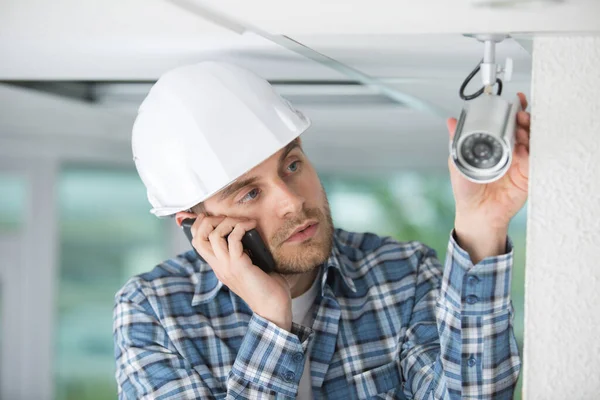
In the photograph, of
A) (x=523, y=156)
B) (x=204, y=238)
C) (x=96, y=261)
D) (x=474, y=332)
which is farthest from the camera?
(x=96, y=261)

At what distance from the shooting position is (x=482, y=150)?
2.37 feet

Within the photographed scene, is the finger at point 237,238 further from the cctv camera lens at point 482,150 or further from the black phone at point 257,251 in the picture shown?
the cctv camera lens at point 482,150

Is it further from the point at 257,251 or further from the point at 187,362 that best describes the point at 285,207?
the point at 187,362

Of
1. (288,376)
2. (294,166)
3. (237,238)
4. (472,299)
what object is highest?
(294,166)

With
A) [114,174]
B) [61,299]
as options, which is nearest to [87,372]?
[61,299]

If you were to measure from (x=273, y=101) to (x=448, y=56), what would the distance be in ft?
1.26

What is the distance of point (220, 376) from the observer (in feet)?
4.36

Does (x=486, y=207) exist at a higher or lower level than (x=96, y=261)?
lower

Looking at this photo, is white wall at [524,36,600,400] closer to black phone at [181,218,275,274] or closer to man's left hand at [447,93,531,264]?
man's left hand at [447,93,531,264]

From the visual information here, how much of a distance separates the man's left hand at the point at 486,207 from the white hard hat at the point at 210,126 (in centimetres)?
35

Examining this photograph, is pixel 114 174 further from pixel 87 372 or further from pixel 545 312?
pixel 545 312

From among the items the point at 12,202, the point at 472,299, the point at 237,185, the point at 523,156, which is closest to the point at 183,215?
the point at 237,185

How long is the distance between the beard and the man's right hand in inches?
1.0

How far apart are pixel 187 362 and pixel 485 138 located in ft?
2.46
